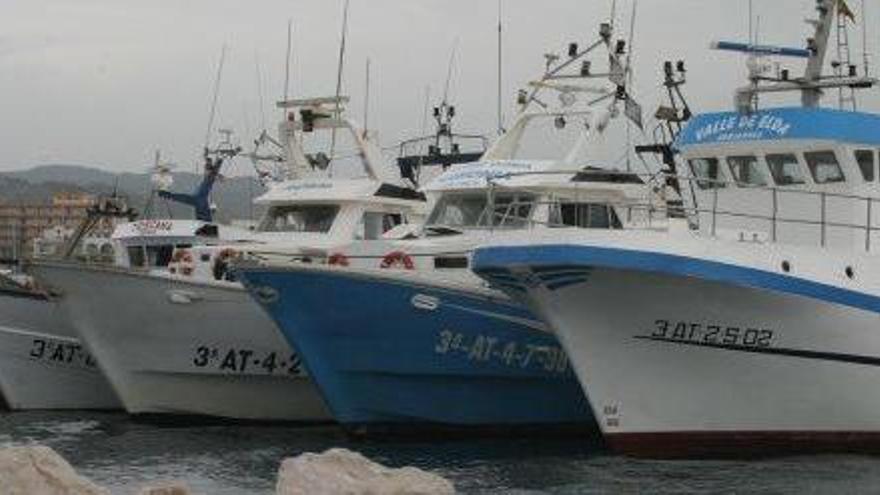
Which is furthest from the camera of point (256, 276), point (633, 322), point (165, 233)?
point (165, 233)

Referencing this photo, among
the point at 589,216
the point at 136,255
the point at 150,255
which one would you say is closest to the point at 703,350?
the point at 589,216

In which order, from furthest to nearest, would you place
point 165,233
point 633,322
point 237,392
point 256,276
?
point 165,233 → point 237,392 → point 256,276 → point 633,322

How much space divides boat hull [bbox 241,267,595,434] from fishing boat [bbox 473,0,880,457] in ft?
5.88

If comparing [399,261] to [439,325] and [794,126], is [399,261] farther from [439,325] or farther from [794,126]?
[794,126]

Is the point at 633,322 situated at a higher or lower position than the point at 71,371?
higher

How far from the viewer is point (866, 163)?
17.8 meters

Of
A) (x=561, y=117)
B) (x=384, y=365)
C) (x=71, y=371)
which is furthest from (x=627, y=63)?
(x=71, y=371)

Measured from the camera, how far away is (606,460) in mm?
17297

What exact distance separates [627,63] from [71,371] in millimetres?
10949

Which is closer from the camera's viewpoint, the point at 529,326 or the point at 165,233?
the point at 529,326

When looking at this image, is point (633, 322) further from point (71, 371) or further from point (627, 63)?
point (71, 371)

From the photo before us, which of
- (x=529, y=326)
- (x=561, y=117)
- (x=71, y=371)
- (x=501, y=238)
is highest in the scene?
(x=561, y=117)

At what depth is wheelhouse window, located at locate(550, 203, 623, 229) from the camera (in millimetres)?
20344

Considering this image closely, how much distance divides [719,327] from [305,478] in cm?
740
